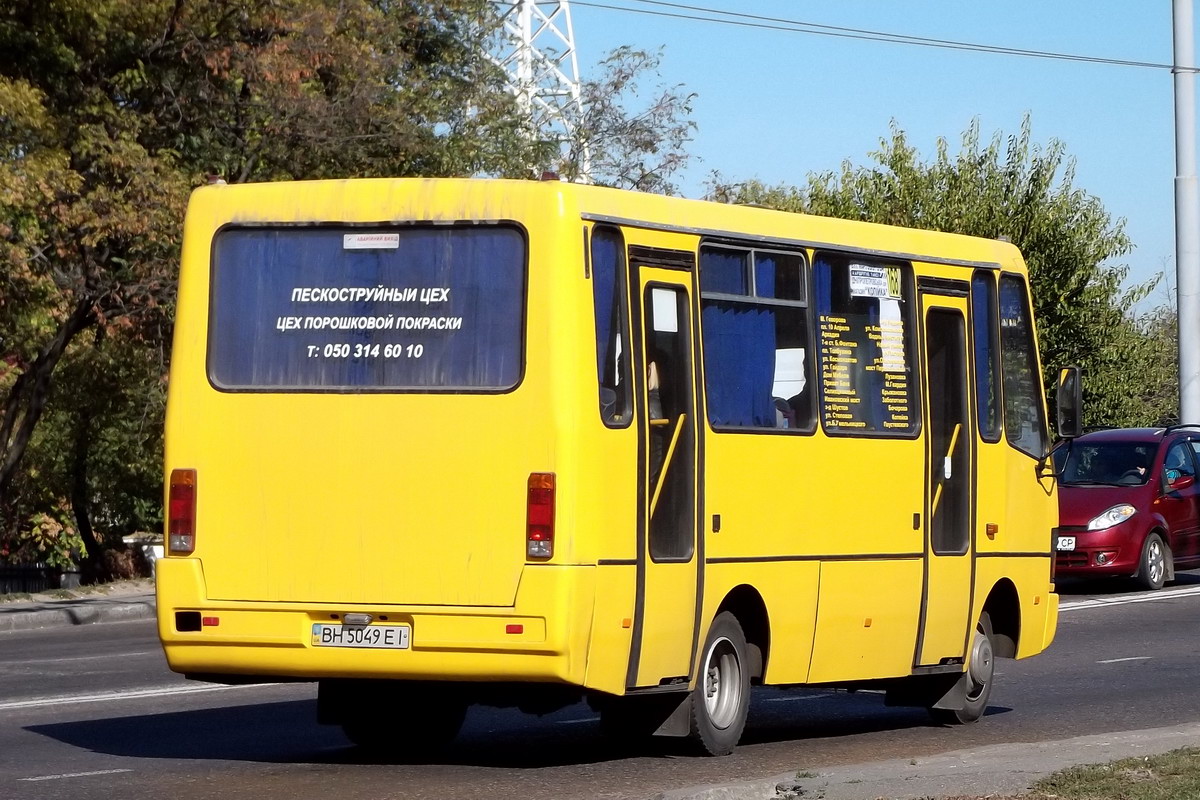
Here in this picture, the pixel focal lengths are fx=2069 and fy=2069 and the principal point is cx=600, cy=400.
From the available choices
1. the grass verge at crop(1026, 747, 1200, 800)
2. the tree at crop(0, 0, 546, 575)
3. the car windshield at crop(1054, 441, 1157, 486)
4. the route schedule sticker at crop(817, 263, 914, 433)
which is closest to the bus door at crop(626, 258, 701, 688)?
the route schedule sticker at crop(817, 263, 914, 433)

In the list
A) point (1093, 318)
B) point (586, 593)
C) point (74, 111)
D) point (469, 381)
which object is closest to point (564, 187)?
point (469, 381)

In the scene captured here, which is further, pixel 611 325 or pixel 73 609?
pixel 73 609

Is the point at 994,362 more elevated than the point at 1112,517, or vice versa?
the point at 994,362

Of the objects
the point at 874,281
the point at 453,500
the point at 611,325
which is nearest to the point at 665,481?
the point at 611,325

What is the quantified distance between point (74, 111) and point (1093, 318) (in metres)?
27.4

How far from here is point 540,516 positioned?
30.5 feet

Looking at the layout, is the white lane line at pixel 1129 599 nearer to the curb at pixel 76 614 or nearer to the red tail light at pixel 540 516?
the curb at pixel 76 614

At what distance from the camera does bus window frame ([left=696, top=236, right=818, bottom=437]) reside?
10.5 m

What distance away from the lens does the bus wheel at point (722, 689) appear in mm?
10430

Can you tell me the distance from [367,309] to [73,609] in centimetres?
1493

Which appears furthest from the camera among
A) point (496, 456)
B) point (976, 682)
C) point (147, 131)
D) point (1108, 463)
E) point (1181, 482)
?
point (147, 131)

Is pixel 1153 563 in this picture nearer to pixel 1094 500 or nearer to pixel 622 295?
pixel 1094 500

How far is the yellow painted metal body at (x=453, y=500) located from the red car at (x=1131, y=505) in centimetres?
1370

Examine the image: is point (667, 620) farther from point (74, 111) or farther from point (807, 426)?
point (74, 111)
